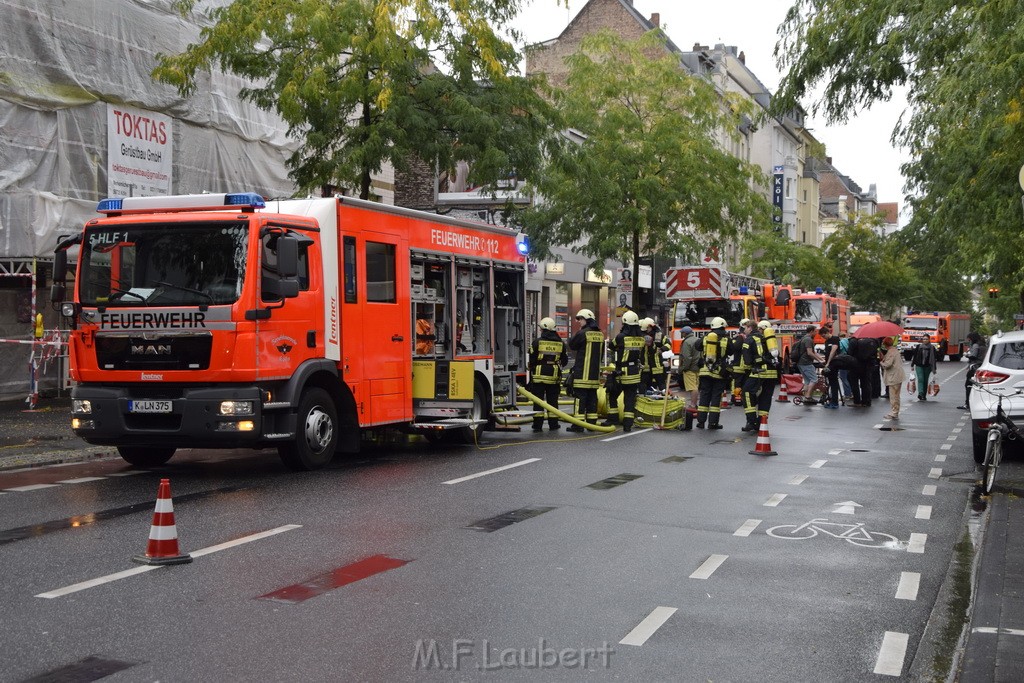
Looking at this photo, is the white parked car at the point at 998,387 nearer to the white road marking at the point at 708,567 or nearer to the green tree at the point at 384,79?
the white road marking at the point at 708,567

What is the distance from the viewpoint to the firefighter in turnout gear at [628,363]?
699 inches

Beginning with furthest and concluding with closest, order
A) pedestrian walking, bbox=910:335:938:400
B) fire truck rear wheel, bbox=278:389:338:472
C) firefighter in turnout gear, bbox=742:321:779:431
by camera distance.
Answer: pedestrian walking, bbox=910:335:938:400 → firefighter in turnout gear, bbox=742:321:779:431 → fire truck rear wheel, bbox=278:389:338:472

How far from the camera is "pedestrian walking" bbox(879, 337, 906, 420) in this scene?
70.7 ft

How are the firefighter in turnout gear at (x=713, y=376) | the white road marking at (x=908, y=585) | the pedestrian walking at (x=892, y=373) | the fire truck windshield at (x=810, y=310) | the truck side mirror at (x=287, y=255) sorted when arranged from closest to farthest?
the white road marking at (x=908, y=585)
the truck side mirror at (x=287, y=255)
the firefighter in turnout gear at (x=713, y=376)
the pedestrian walking at (x=892, y=373)
the fire truck windshield at (x=810, y=310)

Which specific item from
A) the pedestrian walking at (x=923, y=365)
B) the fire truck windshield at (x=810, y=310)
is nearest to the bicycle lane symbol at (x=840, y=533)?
the pedestrian walking at (x=923, y=365)

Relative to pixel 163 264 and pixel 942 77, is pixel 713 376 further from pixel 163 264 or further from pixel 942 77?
pixel 163 264

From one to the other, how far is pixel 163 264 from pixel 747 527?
6.22 meters

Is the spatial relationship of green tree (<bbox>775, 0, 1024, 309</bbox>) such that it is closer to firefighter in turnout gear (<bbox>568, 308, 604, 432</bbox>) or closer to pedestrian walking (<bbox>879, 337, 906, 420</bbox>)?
pedestrian walking (<bbox>879, 337, 906, 420</bbox>)

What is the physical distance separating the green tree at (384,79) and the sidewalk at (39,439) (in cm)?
567

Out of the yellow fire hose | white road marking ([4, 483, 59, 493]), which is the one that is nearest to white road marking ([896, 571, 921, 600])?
white road marking ([4, 483, 59, 493])

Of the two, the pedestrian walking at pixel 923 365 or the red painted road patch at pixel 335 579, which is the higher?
the pedestrian walking at pixel 923 365

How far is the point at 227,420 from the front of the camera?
11391 millimetres

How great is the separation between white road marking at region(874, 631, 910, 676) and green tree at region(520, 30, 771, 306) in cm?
2669

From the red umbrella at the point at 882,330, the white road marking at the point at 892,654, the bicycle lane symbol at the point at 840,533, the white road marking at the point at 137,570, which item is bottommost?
the white road marking at the point at 892,654
